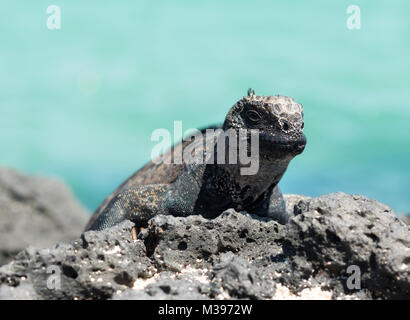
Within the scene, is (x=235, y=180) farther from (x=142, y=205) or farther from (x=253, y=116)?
(x=142, y=205)

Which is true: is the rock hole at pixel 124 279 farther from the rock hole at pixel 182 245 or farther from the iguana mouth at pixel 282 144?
the iguana mouth at pixel 282 144

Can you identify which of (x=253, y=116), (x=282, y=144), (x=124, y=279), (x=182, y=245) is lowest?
(x=124, y=279)

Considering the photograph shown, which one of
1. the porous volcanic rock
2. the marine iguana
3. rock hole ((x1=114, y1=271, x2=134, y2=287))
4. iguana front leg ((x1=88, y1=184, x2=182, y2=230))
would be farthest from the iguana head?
the porous volcanic rock

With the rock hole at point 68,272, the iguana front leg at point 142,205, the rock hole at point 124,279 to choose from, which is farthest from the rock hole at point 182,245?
the iguana front leg at point 142,205

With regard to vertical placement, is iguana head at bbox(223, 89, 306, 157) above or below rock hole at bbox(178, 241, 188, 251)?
above

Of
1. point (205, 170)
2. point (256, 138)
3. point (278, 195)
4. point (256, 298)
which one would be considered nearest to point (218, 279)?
point (256, 298)

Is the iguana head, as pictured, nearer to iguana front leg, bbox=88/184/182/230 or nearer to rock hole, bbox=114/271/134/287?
iguana front leg, bbox=88/184/182/230

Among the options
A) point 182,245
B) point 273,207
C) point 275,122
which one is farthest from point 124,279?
point 273,207
